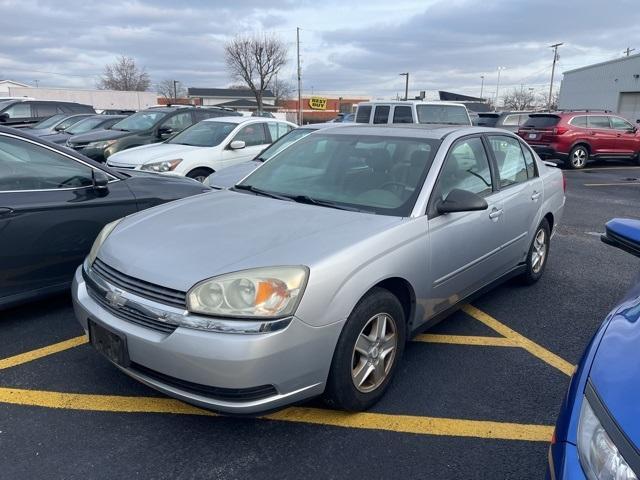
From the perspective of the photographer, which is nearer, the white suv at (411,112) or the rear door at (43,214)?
the rear door at (43,214)

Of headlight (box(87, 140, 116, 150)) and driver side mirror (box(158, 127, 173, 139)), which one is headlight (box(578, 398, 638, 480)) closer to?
headlight (box(87, 140, 116, 150))

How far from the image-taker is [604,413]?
143 centimetres

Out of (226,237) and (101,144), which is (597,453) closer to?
(226,237)

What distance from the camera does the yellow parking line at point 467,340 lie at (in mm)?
3668

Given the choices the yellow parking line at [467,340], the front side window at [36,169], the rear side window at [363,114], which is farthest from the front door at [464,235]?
the rear side window at [363,114]

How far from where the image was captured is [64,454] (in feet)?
7.94

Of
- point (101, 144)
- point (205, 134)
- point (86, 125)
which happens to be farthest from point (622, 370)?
point (86, 125)

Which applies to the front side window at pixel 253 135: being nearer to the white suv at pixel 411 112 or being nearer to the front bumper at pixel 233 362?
the white suv at pixel 411 112

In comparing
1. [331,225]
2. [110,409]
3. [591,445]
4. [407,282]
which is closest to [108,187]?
[110,409]

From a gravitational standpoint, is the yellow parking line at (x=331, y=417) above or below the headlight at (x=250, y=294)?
below

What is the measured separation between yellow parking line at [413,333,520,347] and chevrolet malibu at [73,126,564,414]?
31 centimetres

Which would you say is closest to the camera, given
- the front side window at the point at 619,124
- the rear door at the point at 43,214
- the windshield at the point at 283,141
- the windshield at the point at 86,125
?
the rear door at the point at 43,214

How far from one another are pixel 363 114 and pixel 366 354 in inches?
385

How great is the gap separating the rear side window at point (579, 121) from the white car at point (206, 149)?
9.81 meters
